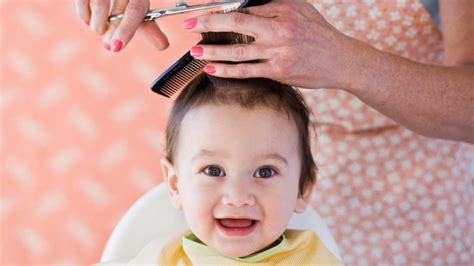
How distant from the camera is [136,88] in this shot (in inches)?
68.1

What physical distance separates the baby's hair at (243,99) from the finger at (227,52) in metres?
0.08

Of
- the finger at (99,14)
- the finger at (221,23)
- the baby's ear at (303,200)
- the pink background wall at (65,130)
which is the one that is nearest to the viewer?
the finger at (221,23)

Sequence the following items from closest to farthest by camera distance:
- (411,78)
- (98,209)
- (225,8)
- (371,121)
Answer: (225,8), (411,78), (371,121), (98,209)

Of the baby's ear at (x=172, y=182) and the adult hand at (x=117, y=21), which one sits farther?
the baby's ear at (x=172, y=182)

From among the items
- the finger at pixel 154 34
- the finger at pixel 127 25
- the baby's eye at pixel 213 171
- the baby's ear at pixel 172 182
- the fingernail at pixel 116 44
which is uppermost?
the finger at pixel 127 25

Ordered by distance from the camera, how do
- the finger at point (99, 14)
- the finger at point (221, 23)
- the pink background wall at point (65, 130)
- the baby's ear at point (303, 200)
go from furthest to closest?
the pink background wall at point (65, 130), the baby's ear at point (303, 200), the finger at point (99, 14), the finger at point (221, 23)

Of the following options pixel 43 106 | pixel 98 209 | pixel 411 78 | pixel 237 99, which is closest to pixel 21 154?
pixel 43 106

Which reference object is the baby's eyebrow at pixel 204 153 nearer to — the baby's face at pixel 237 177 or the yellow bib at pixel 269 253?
the baby's face at pixel 237 177

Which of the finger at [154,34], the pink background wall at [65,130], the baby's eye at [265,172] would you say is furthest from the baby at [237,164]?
the pink background wall at [65,130]

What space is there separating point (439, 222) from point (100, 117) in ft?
2.84

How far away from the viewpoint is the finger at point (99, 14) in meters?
1.04

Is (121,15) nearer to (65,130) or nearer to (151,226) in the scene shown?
(151,226)

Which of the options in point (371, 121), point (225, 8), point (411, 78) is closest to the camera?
point (225, 8)

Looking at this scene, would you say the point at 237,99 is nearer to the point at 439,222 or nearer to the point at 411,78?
the point at 411,78
